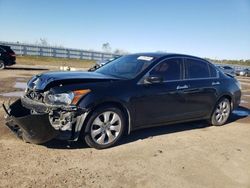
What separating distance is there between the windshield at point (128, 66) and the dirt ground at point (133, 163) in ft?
4.08

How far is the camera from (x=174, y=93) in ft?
21.3

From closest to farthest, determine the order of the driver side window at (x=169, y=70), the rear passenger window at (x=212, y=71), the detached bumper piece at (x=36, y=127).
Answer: the detached bumper piece at (x=36, y=127) → the driver side window at (x=169, y=70) → the rear passenger window at (x=212, y=71)

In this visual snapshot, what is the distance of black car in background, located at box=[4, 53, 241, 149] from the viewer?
507 cm

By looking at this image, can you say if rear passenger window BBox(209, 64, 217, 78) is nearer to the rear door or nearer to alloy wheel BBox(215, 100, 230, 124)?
the rear door

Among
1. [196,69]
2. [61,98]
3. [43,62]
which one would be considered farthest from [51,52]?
[61,98]

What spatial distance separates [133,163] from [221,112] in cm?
381

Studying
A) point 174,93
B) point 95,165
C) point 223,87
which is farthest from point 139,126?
point 223,87

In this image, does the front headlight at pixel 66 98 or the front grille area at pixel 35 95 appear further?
the front grille area at pixel 35 95

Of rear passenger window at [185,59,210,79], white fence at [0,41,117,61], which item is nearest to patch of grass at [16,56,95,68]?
white fence at [0,41,117,61]

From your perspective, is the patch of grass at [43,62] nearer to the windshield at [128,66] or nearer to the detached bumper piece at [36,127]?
the windshield at [128,66]

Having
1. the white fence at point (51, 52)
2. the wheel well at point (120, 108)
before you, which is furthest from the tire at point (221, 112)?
the white fence at point (51, 52)

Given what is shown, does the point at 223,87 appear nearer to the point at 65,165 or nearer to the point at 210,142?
the point at 210,142

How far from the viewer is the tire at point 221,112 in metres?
7.80

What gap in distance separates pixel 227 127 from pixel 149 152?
10.6 feet
